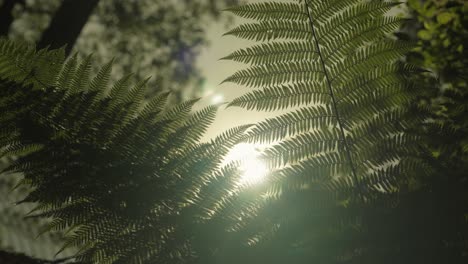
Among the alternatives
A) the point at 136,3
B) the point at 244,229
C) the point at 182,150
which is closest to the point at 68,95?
the point at 182,150

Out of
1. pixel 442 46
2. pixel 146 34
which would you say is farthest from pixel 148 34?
pixel 442 46

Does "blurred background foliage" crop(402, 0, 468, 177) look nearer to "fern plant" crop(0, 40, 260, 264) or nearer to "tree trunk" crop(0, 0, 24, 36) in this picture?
"fern plant" crop(0, 40, 260, 264)

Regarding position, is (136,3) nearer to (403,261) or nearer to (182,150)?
(182,150)

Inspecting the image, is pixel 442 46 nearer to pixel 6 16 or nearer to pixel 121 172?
pixel 121 172

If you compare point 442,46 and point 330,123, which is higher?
point 442,46

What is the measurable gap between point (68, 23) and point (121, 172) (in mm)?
4899

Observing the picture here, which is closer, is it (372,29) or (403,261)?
(403,261)

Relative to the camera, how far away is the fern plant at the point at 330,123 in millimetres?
1140

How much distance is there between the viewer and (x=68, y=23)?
5.42m

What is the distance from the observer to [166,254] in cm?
117

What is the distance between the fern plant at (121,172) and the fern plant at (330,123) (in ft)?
0.50

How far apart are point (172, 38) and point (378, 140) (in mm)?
9265

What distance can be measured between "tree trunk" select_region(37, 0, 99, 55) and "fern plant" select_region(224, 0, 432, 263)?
4568mm

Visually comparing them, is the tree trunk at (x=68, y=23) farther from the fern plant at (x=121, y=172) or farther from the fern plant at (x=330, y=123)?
the fern plant at (x=330, y=123)
